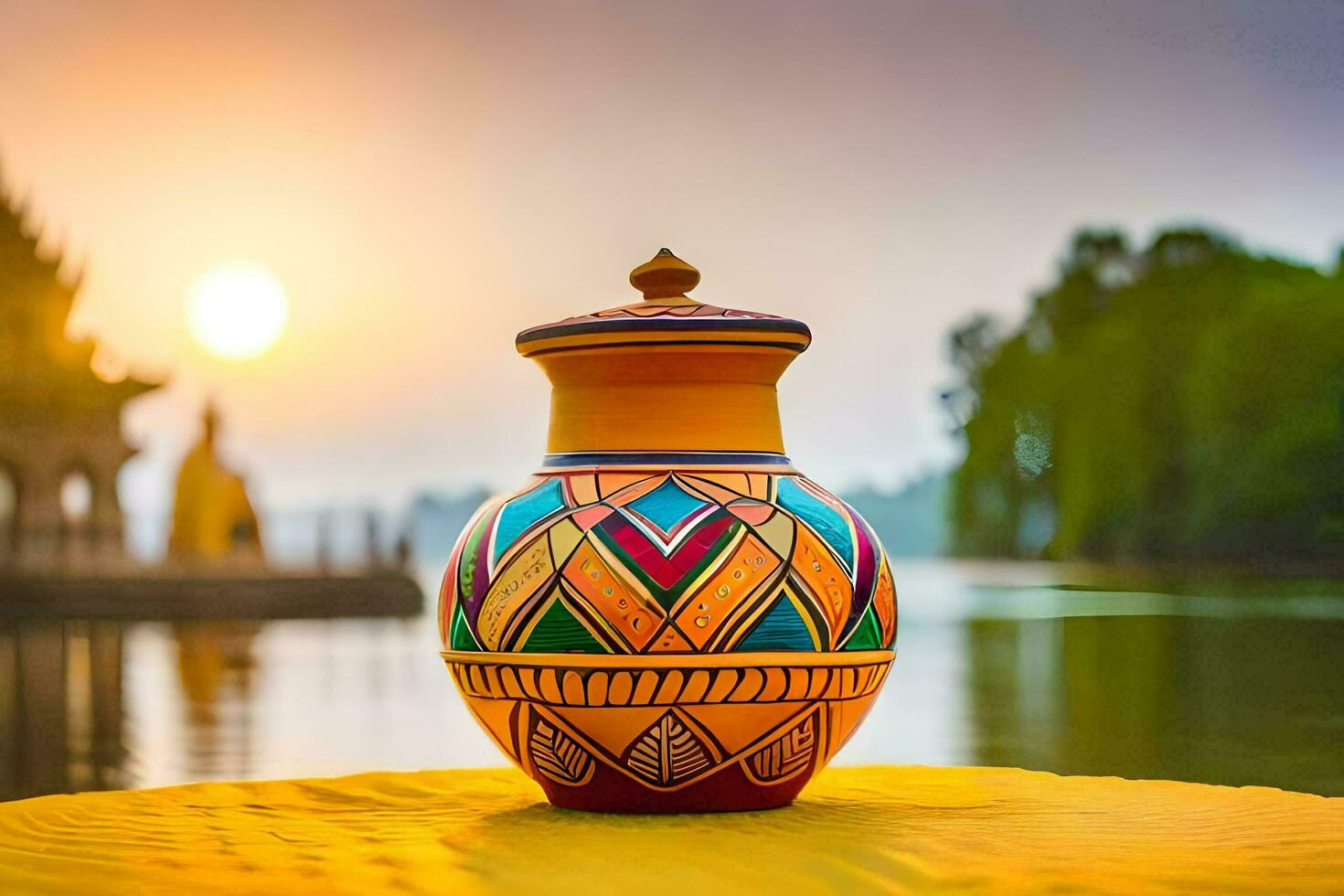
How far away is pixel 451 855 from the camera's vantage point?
4758mm

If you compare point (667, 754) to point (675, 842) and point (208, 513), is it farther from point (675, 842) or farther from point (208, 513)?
point (208, 513)

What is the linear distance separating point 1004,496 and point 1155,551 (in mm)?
6737

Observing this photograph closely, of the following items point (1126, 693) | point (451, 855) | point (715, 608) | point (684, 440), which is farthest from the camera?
point (1126, 693)

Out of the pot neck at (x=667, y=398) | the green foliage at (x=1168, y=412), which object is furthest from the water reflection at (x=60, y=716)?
the green foliage at (x=1168, y=412)

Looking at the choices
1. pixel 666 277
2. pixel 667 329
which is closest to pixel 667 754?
pixel 667 329

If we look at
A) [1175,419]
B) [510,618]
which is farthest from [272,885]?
[1175,419]

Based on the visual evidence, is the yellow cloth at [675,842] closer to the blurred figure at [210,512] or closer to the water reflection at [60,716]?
the water reflection at [60,716]

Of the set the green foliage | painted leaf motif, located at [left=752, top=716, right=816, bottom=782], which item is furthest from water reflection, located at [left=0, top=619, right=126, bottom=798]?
the green foliage

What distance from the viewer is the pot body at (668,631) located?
5.14 meters

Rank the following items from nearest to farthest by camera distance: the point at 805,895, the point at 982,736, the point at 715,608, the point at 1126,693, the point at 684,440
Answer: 1. the point at 805,895
2. the point at 715,608
3. the point at 684,440
4. the point at 982,736
5. the point at 1126,693

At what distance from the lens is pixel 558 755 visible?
538 cm

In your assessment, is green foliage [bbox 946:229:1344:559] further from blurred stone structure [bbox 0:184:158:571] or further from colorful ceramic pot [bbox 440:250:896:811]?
colorful ceramic pot [bbox 440:250:896:811]

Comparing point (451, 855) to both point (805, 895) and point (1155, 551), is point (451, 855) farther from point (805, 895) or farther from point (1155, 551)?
point (1155, 551)

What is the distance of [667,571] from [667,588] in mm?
48
